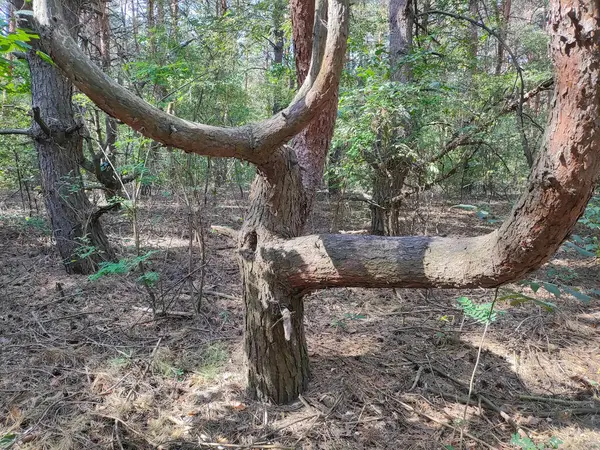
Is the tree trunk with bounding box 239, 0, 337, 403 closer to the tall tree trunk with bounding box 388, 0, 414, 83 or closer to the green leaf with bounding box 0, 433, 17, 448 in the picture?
the green leaf with bounding box 0, 433, 17, 448

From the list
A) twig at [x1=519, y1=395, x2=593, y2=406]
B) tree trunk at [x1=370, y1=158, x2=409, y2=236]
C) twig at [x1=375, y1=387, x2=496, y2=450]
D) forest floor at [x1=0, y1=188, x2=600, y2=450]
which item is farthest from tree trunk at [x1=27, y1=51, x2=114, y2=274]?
twig at [x1=519, y1=395, x2=593, y2=406]

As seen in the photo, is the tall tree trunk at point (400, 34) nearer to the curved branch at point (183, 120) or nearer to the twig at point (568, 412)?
the curved branch at point (183, 120)

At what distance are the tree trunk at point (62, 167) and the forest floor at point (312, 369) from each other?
17.5 inches

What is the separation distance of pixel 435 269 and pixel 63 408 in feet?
8.58

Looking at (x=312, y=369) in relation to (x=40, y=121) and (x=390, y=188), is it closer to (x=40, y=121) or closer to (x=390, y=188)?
(x=390, y=188)

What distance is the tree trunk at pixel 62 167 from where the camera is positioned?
469cm

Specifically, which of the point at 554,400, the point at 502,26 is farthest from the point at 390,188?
the point at 502,26

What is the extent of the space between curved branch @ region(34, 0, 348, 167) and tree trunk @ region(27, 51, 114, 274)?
3.30 m

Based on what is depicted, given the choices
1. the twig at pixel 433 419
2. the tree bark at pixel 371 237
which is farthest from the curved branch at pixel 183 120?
the twig at pixel 433 419

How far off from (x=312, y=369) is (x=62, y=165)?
4.20 meters

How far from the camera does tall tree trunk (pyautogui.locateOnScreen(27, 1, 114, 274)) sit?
4.69 metres

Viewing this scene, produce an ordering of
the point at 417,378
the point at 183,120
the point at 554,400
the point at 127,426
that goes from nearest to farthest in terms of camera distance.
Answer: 1. the point at 183,120
2. the point at 127,426
3. the point at 554,400
4. the point at 417,378

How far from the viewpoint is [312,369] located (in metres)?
2.95

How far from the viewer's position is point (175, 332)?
11.7 ft
